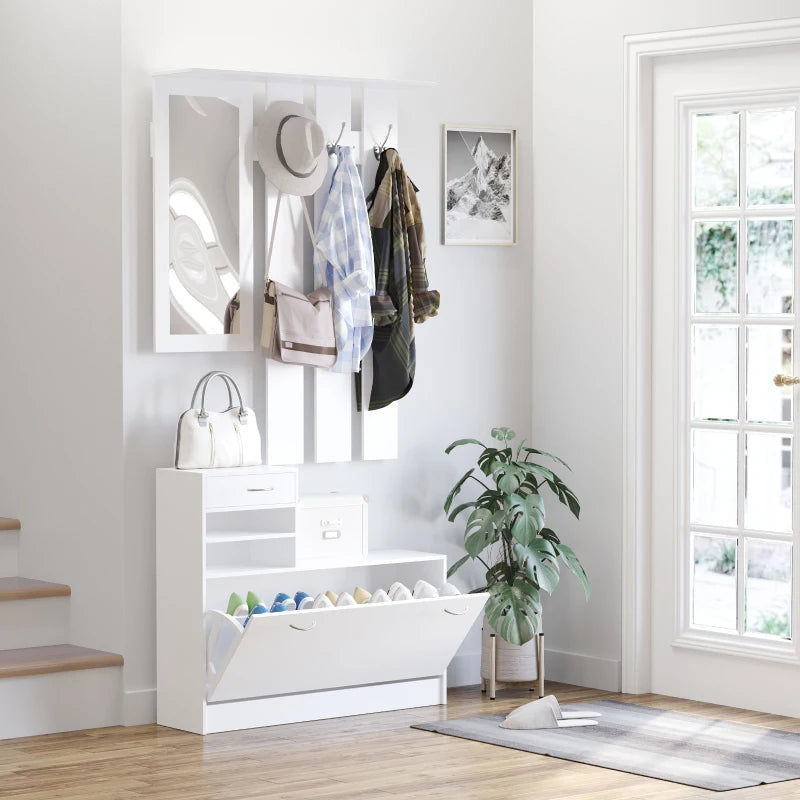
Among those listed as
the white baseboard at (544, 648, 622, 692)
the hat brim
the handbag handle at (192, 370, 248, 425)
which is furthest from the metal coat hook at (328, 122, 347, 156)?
the white baseboard at (544, 648, 622, 692)

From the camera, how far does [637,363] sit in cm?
545

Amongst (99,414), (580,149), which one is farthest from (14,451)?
(580,149)

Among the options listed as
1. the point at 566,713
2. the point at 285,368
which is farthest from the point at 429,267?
the point at 566,713

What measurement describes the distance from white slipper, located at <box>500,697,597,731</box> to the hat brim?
5.95ft

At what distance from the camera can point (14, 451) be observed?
214 inches

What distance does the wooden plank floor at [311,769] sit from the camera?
161 inches

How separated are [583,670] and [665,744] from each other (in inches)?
39.0

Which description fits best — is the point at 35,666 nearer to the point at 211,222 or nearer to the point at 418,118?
the point at 211,222

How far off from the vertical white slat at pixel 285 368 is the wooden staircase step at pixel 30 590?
0.82 metres

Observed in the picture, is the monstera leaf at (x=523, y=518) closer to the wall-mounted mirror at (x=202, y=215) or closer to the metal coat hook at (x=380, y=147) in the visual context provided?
the wall-mounted mirror at (x=202, y=215)

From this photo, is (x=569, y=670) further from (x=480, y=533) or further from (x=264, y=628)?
(x=264, y=628)

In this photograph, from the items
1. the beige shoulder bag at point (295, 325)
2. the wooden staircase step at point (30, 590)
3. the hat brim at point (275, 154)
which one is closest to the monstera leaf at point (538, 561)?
the beige shoulder bag at point (295, 325)

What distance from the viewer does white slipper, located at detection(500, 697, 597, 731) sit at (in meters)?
4.83

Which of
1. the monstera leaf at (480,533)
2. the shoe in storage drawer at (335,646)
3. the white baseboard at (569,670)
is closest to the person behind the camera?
the shoe in storage drawer at (335,646)
